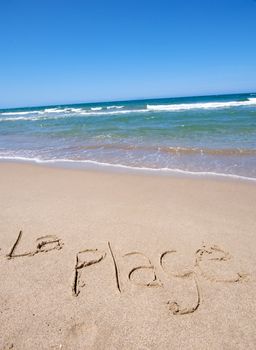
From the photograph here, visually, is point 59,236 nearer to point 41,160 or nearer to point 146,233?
point 146,233

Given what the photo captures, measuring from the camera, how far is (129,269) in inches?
94.3

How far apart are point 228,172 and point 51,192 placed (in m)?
3.39

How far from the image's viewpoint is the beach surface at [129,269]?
1784 millimetres

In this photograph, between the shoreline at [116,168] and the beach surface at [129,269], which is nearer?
the beach surface at [129,269]

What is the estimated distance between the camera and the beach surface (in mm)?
1784

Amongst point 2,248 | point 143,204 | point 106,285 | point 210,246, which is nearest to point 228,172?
point 143,204

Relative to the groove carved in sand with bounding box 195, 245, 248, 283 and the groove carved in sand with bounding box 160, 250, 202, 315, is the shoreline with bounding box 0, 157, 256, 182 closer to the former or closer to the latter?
the groove carved in sand with bounding box 195, 245, 248, 283

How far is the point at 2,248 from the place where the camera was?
2.73 meters

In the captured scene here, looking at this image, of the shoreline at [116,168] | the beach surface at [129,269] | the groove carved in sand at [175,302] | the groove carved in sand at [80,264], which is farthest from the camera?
the shoreline at [116,168]

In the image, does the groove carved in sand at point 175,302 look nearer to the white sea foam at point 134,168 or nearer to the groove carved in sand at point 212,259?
the groove carved in sand at point 212,259

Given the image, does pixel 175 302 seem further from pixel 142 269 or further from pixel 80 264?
pixel 80 264

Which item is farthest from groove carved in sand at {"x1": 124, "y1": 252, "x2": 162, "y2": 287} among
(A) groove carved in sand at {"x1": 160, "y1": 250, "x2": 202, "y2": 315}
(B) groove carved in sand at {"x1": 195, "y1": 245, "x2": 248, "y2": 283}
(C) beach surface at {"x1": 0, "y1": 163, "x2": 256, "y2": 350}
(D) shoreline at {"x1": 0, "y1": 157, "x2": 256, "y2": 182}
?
(D) shoreline at {"x1": 0, "y1": 157, "x2": 256, "y2": 182}

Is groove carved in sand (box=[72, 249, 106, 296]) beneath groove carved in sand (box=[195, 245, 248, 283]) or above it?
above

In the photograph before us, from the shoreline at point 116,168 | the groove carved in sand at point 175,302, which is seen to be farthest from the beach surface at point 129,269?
the shoreline at point 116,168
